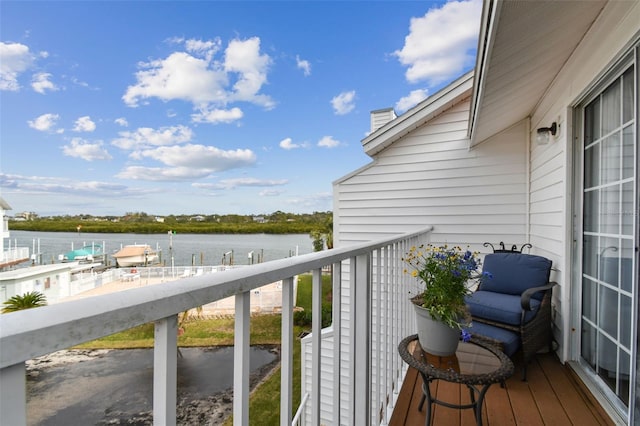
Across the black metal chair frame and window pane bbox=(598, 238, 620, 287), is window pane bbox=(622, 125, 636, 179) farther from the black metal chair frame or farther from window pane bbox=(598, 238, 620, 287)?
the black metal chair frame

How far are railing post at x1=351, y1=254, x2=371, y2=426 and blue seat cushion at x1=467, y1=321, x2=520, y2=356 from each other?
125cm

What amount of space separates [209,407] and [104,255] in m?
11.3

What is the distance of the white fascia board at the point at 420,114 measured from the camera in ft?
16.1

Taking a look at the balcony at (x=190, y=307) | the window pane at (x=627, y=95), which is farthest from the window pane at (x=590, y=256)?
the balcony at (x=190, y=307)

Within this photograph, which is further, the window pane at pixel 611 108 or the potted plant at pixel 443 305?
the window pane at pixel 611 108

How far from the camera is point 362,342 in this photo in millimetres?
1604

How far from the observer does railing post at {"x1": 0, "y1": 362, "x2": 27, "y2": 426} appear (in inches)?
12.7

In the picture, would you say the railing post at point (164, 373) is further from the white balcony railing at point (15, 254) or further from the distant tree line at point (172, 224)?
the white balcony railing at point (15, 254)

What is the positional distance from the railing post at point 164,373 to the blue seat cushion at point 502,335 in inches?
95.0

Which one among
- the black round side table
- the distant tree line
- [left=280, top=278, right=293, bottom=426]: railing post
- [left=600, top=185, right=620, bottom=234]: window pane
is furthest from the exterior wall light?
the distant tree line

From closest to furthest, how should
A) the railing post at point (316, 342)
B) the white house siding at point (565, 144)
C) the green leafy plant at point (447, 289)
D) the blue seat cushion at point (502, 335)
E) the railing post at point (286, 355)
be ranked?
the railing post at point (286, 355) < the railing post at point (316, 342) < the green leafy plant at point (447, 289) < the white house siding at point (565, 144) < the blue seat cushion at point (502, 335)

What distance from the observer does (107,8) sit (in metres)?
12.2

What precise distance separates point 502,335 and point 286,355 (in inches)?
92.3

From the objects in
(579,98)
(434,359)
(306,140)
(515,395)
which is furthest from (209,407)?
(306,140)
